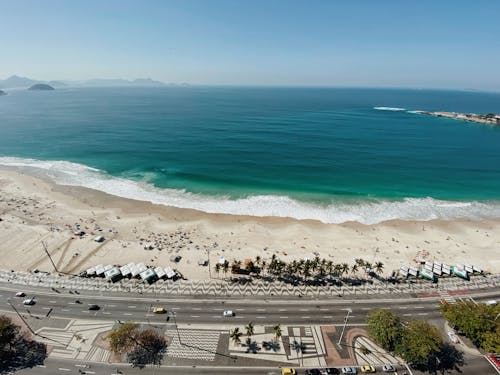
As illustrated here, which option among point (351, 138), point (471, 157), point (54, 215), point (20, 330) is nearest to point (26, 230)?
point (54, 215)

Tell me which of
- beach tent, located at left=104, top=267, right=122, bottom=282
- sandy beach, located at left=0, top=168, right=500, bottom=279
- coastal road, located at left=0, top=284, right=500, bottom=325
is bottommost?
coastal road, located at left=0, top=284, right=500, bottom=325

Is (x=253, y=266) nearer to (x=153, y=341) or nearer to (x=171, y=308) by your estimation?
(x=171, y=308)

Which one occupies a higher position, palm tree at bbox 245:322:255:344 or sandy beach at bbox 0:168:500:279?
sandy beach at bbox 0:168:500:279

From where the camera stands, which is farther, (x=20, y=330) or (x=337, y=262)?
(x=337, y=262)

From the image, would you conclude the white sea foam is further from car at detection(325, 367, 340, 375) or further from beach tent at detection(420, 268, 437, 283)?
car at detection(325, 367, 340, 375)

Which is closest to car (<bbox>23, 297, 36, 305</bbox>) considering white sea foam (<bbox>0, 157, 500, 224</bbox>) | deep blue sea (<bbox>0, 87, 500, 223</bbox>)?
white sea foam (<bbox>0, 157, 500, 224</bbox>)

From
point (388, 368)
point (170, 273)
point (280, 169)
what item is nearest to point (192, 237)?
point (170, 273)

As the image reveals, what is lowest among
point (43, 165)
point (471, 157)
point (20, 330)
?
point (20, 330)

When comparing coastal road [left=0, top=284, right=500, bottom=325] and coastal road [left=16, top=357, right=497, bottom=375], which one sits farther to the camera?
coastal road [left=0, top=284, right=500, bottom=325]
